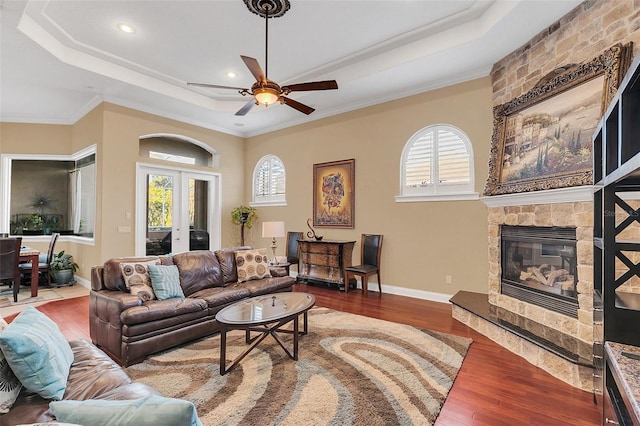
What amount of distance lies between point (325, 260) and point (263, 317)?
3.03 metres

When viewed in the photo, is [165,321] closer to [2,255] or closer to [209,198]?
[2,255]

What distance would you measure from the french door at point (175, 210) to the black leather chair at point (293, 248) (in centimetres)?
184

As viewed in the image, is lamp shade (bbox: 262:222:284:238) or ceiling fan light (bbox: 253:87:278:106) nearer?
ceiling fan light (bbox: 253:87:278:106)

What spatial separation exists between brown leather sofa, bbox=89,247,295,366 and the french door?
2587 millimetres

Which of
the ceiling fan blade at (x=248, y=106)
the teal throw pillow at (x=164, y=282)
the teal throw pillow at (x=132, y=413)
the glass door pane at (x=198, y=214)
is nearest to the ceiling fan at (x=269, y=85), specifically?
the ceiling fan blade at (x=248, y=106)

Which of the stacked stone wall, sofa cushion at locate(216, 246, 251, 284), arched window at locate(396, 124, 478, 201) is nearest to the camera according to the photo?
the stacked stone wall

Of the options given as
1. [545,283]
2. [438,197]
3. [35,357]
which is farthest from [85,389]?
[438,197]

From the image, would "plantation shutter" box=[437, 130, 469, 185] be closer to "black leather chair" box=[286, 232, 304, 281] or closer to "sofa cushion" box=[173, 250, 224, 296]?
"black leather chair" box=[286, 232, 304, 281]

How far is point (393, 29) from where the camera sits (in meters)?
3.78

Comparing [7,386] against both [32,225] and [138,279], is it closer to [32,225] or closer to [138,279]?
[138,279]

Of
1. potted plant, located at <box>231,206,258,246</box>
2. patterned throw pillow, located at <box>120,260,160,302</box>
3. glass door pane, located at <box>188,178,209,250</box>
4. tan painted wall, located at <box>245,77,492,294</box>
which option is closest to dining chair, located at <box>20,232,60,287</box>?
glass door pane, located at <box>188,178,209,250</box>

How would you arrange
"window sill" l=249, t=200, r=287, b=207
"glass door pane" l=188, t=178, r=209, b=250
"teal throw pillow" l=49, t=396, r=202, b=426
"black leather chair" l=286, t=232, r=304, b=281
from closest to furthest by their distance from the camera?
Result: "teal throw pillow" l=49, t=396, r=202, b=426, "black leather chair" l=286, t=232, r=304, b=281, "glass door pane" l=188, t=178, r=209, b=250, "window sill" l=249, t=200, r=287, b=207

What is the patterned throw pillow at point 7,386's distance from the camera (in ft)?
4.25

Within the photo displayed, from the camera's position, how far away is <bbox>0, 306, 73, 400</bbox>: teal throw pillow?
133 centimetres
